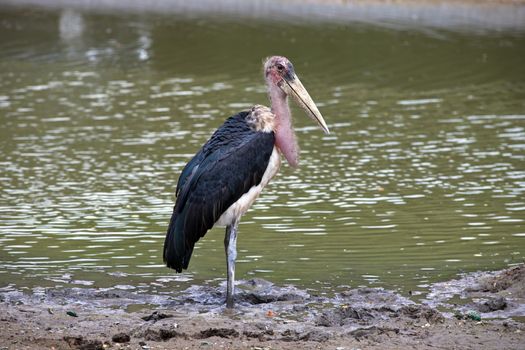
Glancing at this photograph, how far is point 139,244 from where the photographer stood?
10859 millimetres

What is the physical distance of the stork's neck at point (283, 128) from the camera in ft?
29.9

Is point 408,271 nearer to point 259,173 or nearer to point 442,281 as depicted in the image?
point 442,281

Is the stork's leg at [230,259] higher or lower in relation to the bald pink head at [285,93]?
lower

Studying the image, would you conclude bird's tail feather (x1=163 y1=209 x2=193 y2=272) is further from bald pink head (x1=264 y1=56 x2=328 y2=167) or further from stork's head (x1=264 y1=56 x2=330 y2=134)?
stork's head (x1=264 y1=56 x2=330 y2=134)

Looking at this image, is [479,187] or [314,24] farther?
[314,24]

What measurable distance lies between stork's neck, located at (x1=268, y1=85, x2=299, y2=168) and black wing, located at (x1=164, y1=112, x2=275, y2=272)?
0.49 feet

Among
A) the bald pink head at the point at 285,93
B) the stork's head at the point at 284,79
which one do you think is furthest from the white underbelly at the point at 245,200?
the stork's head at the point at 284,79

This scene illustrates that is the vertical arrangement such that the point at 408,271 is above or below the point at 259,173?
below

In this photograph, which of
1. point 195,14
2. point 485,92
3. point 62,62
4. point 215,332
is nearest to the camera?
point 215,332

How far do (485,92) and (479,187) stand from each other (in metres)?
6.66

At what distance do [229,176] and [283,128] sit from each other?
0.62 metres

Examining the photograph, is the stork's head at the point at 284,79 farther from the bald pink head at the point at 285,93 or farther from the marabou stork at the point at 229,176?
the marabou stork at the point at 229,176

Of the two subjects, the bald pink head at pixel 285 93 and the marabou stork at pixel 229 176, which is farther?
the bald pink head at pixel 285 93

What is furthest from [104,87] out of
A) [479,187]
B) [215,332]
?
[215,332]
